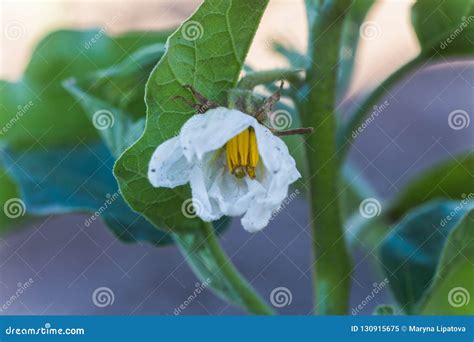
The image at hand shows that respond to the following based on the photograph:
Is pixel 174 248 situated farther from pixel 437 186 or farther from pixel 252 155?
pixel 437 186

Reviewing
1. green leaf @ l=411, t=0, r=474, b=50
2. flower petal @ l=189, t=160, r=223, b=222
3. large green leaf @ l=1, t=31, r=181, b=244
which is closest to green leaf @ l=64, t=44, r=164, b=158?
large green leaf @ l=1, t=31, r=181, b=244

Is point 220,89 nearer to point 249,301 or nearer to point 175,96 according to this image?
point 175,96

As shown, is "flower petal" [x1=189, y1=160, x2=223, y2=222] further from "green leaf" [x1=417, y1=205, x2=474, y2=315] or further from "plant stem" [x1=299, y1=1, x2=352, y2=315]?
"green leaf" [x1=417, y1=205, x2=474, y2=315]

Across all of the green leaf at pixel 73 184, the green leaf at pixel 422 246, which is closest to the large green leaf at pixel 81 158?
the green leaf at pixel 73 184

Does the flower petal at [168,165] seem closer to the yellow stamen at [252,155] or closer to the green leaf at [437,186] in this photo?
the yellow stamen at [252,155]

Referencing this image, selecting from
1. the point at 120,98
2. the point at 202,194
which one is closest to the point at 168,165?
the point at 202,194

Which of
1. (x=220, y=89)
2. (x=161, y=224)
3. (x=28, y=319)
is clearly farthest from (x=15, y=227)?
(x=220, y=89)

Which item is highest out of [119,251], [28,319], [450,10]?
[450,10]
